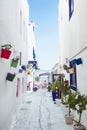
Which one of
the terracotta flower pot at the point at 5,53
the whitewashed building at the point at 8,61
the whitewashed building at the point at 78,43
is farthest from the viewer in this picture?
the whitewashed building at the point at 78,43

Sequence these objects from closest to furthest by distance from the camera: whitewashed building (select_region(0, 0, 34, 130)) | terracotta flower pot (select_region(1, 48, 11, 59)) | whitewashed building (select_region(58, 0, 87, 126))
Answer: terracotta flower pot (select_region(1, 48, 11, 59)) → whitewashed building (select_region(0, 0, 34, 130)) → whitewashed building (select_region(58, 0, 87, 126))

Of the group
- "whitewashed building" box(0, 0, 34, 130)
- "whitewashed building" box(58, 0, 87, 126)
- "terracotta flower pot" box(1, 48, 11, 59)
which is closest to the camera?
"terracotta flower pot" box(1, 48, 11, 59)

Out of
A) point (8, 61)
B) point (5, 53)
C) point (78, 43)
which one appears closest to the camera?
point (5, 53)

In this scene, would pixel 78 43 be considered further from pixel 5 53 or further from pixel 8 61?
pixel 5 53

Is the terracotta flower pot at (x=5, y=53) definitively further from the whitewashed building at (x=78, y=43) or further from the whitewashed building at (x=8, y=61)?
the whitewashed building at (x=78, y=43)

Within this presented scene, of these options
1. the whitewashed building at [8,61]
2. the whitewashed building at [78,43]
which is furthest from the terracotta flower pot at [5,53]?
the whitewashed building at [78,43]

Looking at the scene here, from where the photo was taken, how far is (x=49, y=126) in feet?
26.7

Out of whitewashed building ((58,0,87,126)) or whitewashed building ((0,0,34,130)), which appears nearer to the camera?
whitewashed building ((0,0,34,130))

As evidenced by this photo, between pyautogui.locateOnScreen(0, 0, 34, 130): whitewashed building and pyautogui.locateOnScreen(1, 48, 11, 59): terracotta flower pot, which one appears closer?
pyautogui.locateOnScreen(1, 48, 11, 59): terracotta flower pot

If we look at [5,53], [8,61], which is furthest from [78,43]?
[5,53]

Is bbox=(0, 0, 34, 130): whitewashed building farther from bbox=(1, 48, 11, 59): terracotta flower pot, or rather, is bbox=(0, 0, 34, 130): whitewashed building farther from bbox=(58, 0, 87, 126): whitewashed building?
bbox=(58, 0, 87, 126): whitewashed building

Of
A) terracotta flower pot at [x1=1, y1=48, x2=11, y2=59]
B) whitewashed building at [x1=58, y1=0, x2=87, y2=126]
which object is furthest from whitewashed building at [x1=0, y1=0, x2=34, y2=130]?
whitewashed building at [x1=58, y1=0, x2=87, y2=126]

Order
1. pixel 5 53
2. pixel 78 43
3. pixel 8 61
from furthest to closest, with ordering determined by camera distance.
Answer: pixel 78 43 → pixel 8 61 → pixel 5 53

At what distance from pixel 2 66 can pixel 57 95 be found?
10.4 metres
